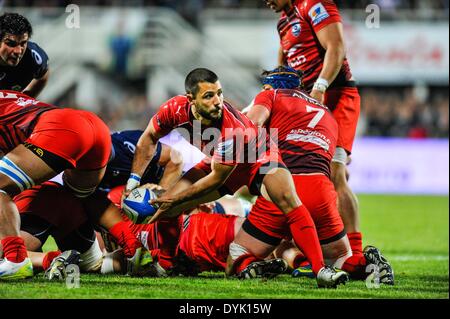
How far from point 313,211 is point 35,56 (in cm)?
280

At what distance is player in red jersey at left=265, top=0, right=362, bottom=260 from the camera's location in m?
6.94

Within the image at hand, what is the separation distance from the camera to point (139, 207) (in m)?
6.06

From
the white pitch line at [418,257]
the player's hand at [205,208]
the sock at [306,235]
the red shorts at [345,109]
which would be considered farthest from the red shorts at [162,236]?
the white pitch line at [418,257]

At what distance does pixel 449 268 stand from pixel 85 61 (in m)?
16.7

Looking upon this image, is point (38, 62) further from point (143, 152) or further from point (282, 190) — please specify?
point (282, 190)

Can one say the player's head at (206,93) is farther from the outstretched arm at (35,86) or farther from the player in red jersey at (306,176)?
the outstretched arm at (35,86)

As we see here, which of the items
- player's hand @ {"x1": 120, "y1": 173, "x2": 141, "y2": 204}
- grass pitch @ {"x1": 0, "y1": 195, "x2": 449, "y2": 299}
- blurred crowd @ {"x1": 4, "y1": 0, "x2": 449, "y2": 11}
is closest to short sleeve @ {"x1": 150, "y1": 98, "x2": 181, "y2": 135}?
player's hand @ {"x1": 120, "y1": 173, "x2": 141, "y2": 204}

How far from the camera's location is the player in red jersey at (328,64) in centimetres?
694

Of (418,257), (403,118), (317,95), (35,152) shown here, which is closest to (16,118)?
(35,152)

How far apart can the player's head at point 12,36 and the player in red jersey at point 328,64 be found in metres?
2.26

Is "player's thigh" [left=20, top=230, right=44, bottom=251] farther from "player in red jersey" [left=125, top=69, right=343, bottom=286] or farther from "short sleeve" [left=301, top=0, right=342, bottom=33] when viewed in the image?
"short sleeve" [left=301, top=0, right=342, bottom=33]
